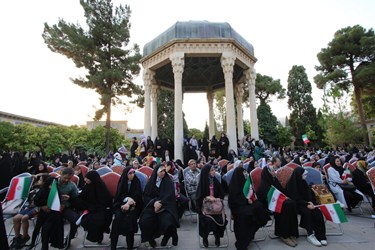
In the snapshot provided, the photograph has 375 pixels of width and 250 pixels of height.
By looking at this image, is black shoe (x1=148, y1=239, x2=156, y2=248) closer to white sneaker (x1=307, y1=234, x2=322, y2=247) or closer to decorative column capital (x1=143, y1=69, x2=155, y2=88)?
white sneaker (x1=307, y1=234, x2=322, y2=247)

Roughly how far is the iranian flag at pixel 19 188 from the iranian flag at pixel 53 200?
4.29 ft

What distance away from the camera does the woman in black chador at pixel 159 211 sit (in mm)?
3920

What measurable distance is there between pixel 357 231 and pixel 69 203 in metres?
5.61

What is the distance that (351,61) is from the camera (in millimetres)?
24328

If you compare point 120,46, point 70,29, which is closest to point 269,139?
point 120,46

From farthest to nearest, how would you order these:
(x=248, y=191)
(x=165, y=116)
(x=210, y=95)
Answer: (x=165, y=116), (x=210, y=95), (x=248, y=191)

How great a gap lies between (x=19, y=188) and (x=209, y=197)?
3.89 metres

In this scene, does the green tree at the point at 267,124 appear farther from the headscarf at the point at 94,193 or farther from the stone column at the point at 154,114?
the headscarf at the point at 94,193

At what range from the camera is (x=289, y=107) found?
37.4 meters

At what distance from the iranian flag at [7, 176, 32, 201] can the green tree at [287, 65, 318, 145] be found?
36.8 meters

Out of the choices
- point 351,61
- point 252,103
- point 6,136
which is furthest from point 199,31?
point 6,136

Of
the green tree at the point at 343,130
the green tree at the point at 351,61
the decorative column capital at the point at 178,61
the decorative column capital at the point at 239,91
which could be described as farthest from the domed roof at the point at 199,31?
the green tree at the point at 343,130

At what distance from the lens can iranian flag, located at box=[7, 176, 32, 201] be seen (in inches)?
182

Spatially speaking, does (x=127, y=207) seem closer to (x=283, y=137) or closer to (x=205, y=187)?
(x=205, y=187)
